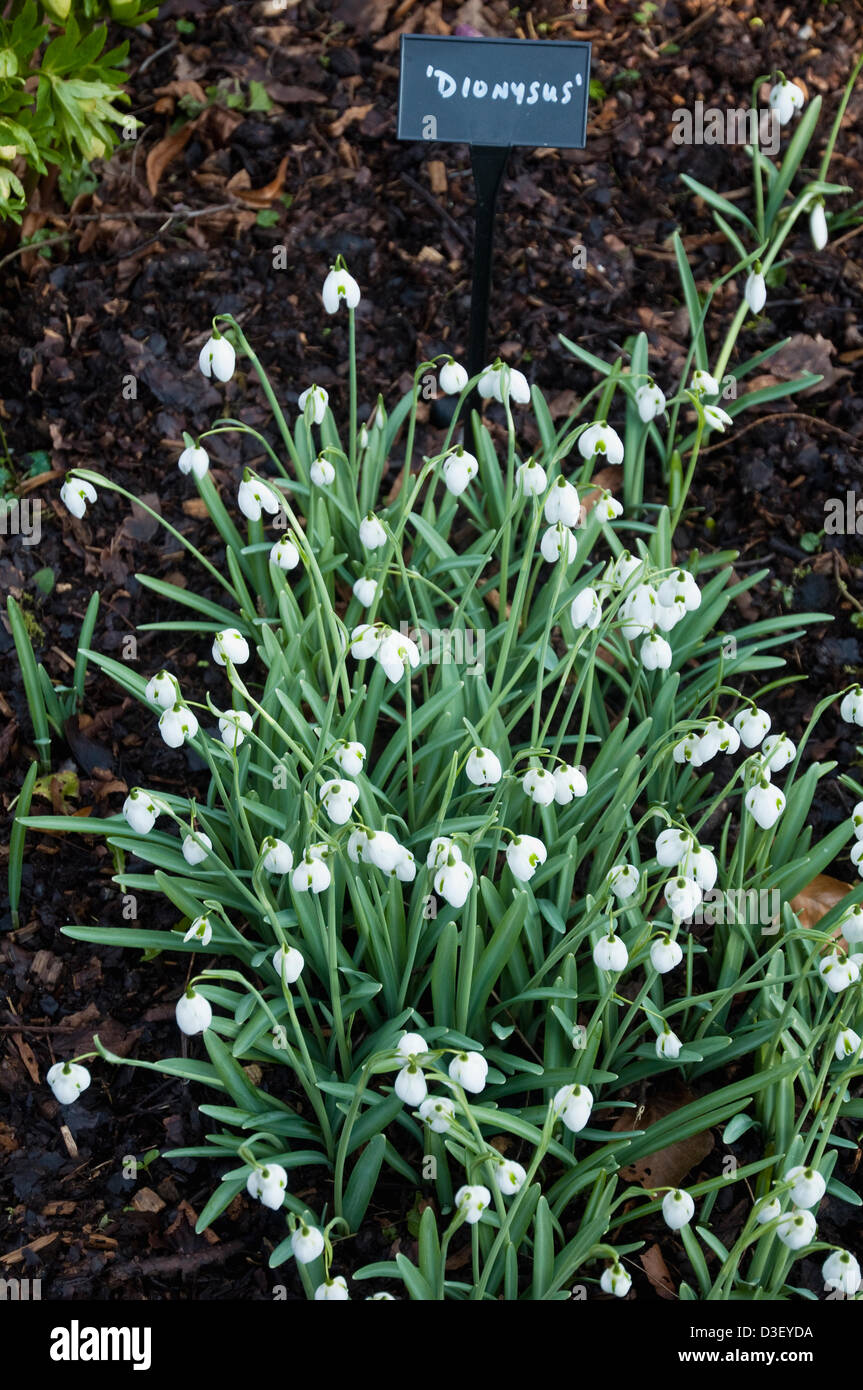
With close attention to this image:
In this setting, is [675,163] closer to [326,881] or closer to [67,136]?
[67,136]

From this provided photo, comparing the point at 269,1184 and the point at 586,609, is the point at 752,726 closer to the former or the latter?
the point at 586,609

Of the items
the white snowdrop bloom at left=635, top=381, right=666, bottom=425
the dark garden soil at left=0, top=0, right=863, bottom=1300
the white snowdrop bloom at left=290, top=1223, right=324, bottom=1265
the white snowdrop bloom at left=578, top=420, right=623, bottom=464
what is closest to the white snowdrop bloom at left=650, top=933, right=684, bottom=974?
the white snowdrop bloom at left=290, top=1223, right=324, bottom=1265

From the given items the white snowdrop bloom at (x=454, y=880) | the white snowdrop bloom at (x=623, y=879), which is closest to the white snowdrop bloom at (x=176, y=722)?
the white snowdrop bloom at (x=454, y=880)

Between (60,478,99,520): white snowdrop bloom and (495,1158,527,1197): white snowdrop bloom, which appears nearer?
(495,1158,527,1197): white snowdrop bloom

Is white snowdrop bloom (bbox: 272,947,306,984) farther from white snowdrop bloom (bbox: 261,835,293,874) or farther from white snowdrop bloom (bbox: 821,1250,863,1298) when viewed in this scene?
white snowdrop bloom (bbox: 821,1250,863,1298)

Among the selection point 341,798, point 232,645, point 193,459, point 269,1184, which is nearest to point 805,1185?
point 269,1184
